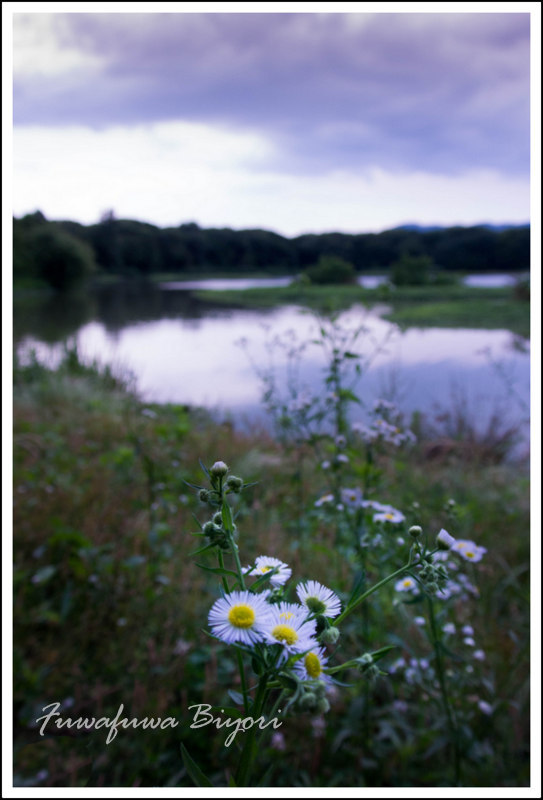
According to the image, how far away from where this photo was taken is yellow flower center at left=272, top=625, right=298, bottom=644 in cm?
24

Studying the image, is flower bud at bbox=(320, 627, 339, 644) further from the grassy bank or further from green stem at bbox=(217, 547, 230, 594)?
the grassy bank

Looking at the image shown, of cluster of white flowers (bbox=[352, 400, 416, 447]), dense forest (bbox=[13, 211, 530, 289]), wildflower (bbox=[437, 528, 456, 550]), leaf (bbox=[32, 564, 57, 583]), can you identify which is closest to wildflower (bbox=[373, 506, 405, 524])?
cluster of white flowers (bbox=[352, 400, 416, 447])

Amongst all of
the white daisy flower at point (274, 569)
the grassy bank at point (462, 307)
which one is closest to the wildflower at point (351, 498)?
the white daisy flower at point (274, 569)

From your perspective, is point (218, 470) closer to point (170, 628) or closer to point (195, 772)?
point (195, 772)

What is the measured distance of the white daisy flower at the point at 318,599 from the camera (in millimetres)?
267

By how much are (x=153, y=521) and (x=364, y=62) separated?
130cm

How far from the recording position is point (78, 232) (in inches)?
128

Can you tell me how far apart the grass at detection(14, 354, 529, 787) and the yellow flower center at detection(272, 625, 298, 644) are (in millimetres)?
129

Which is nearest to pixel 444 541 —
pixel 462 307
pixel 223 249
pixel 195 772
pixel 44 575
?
pixel 195 772

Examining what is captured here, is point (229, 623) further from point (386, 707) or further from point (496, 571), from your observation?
point (496, 571)

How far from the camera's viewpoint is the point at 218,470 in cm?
27

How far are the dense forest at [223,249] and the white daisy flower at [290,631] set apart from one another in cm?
180

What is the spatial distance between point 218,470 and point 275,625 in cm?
8

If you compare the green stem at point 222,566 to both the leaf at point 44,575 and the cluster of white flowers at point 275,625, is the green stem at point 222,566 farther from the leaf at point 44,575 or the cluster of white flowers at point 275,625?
the leaf at point 44,575
